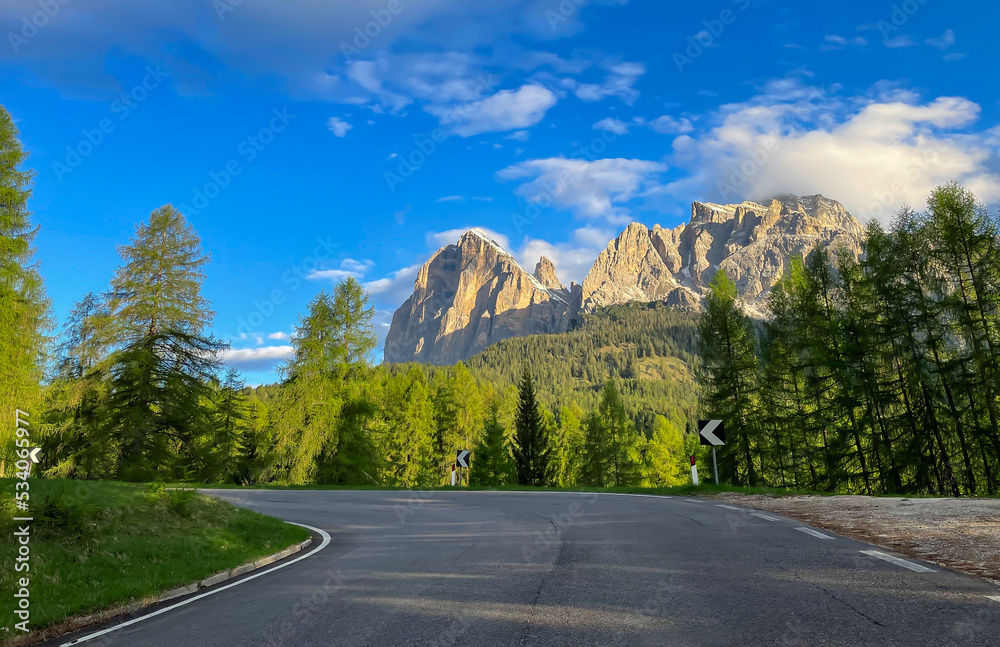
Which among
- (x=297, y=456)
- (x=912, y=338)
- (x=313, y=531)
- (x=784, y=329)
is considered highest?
(x=784, y=329)

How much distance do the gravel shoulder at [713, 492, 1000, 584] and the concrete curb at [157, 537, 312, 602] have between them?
9.11m

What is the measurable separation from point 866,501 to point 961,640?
1113 centimetres

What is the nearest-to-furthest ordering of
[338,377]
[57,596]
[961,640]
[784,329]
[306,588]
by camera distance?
[961,640], [57,596], [306,588], [784,329], [338,377]

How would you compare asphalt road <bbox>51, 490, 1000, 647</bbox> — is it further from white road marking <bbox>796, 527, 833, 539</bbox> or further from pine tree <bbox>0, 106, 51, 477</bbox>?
pine tree <bbox>0, 106, 51, 477</bbox>

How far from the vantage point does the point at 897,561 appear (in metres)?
6.23

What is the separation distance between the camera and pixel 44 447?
22.8m

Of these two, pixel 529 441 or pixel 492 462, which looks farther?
pixel 492 462

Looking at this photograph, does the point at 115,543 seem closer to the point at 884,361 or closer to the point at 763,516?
A: the point at 763,516

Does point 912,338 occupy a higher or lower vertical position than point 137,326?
lower

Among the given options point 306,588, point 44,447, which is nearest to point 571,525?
point 306,588

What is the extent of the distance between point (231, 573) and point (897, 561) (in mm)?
8809

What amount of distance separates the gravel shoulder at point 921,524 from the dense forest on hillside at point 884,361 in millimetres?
11650

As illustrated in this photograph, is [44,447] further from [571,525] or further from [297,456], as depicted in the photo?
[571,525]

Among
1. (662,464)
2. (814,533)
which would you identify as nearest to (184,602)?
(814,533)
